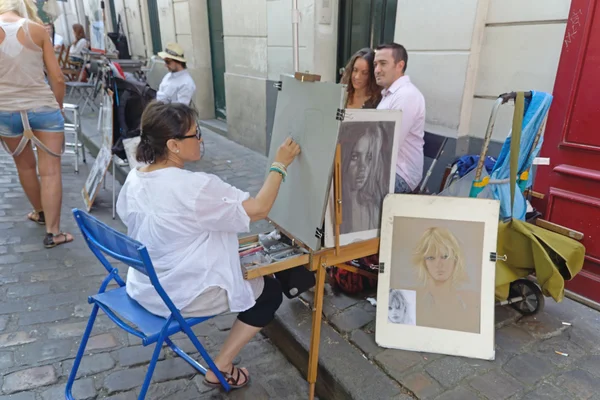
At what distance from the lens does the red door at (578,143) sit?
2438 millimetres

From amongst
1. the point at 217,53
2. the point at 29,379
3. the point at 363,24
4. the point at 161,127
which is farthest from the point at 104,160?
the point at 217,53

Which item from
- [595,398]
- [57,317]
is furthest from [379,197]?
[57,317]

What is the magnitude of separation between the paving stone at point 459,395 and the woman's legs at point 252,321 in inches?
35.3

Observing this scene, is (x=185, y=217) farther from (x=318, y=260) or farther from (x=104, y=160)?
(x=104, y=160)

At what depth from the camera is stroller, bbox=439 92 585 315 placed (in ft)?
7.47

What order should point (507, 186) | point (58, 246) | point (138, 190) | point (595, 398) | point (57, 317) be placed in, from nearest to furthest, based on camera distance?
point (138, 190), point (595, 398), point (507, 186), point (57, 317), point (58, 246)

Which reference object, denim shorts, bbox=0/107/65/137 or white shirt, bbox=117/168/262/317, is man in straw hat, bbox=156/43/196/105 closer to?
denim shorts, bbox=0/107/65/137

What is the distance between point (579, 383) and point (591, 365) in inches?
7.4

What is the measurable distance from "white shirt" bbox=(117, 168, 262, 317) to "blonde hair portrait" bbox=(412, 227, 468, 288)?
0.96 metres

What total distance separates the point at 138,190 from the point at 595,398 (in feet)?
7.54

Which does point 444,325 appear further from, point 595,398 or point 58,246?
point 58,246

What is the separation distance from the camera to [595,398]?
2.02m

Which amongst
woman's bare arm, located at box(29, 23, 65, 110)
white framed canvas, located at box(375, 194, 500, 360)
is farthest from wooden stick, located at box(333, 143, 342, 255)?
woman's bare arm, located at box(29, 23, 65, 110)

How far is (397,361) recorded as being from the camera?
7.37ft
